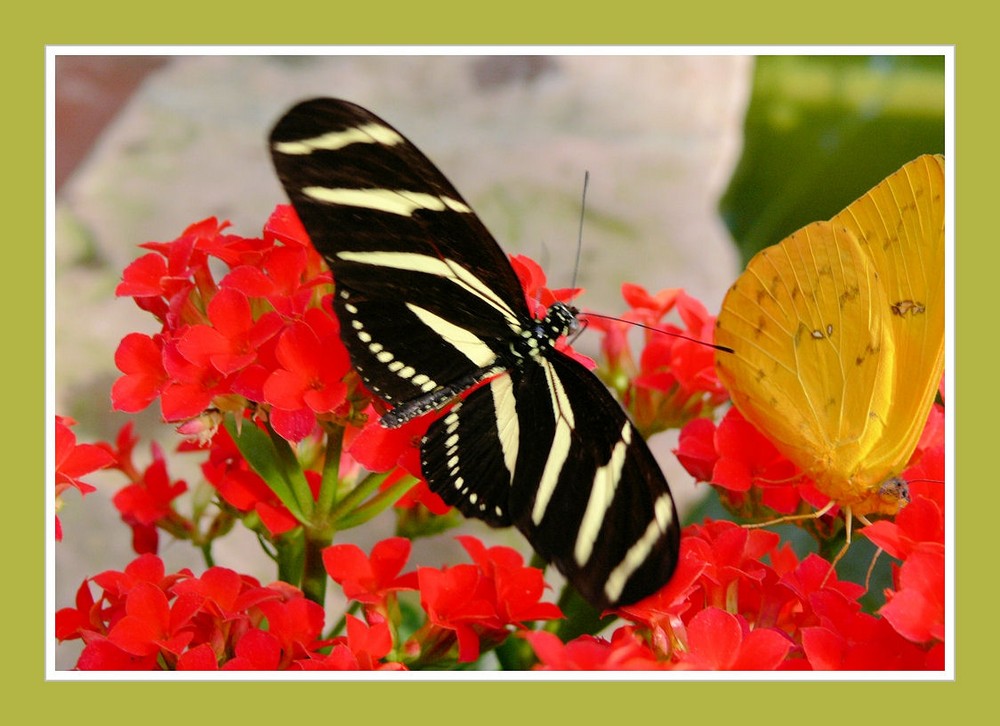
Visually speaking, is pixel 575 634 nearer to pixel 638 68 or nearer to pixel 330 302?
pixel 330 302

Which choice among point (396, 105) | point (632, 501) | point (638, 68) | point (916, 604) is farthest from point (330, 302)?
point (638, 68)

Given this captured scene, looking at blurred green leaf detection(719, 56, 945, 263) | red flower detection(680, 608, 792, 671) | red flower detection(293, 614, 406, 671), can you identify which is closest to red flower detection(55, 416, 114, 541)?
red flower detection(293, 614, 406, 671)

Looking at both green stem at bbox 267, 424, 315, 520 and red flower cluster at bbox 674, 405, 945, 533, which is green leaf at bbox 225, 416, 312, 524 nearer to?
green stem at bbox 267, 424, 315, 520

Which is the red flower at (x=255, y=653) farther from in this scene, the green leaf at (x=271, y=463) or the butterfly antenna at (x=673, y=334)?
the butterfly antenna at (x=673, y=334)

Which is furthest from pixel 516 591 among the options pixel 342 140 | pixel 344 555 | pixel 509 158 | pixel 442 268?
pixel 509 158

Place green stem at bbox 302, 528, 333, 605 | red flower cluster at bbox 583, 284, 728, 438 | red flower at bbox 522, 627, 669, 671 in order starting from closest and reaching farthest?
red flower at bbox 522, 627, 669, 671 → green stem at bbox 302, 528, 333, 605 → red flower cluster at bbox 583, 284, 728, 438
